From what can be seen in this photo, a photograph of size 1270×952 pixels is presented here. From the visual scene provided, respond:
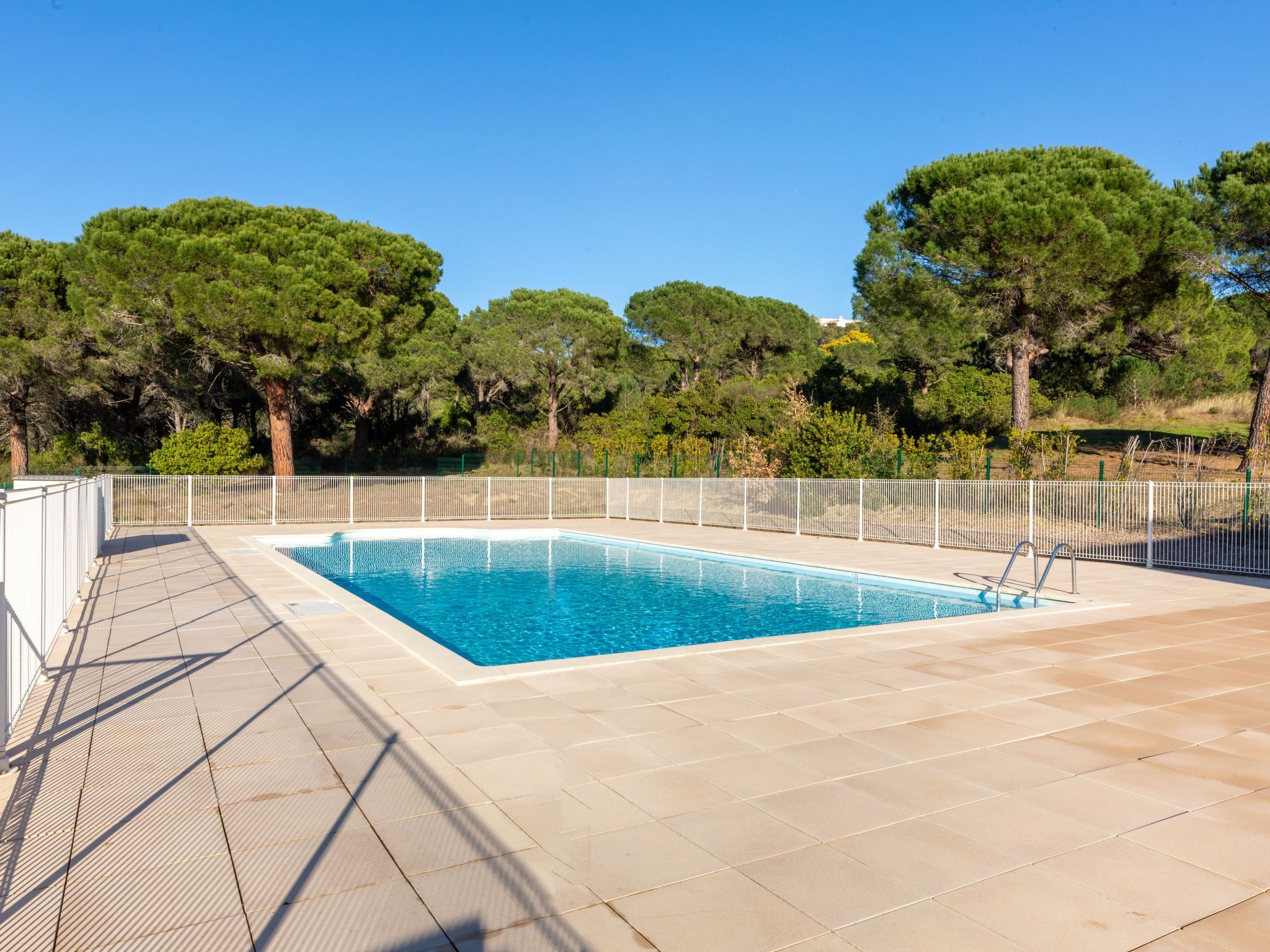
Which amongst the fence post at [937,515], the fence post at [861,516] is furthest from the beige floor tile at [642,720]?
the fence post at [861,516]

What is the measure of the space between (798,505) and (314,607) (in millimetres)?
11650

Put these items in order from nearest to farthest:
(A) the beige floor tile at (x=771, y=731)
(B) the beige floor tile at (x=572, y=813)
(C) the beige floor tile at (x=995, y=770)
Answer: (B) the beige floor tile at (x=572, y=813) → (C) the beige floor tile at (x=995, y=770) → (A) the beige floor tile at (x=771, y=731)

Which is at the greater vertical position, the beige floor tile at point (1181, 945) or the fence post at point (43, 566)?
the fence post at point (43, 566)

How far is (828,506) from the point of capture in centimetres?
1728

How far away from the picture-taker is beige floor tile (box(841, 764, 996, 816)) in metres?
3.48

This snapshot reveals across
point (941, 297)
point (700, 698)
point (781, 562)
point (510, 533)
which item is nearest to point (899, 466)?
point (941, 297)

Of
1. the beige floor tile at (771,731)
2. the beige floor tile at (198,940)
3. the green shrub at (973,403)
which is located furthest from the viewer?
the green shrub at (973,403)

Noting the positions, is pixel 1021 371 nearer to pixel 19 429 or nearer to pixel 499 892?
pixel 499 892

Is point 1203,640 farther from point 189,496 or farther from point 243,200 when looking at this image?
point 243,200

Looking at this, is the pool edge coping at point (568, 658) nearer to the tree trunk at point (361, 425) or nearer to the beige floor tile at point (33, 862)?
the beige floor tile at point (33, 862)

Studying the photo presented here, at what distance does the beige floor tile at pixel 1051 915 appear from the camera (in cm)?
245

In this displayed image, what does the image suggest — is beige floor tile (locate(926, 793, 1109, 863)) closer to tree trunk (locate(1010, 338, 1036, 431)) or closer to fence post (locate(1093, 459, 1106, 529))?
fence post (locate(1093, 459, 1106, 529))

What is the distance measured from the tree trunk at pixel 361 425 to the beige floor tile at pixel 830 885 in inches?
1184

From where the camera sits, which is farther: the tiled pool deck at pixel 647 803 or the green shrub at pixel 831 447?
the green shrub at pixel 831 447
